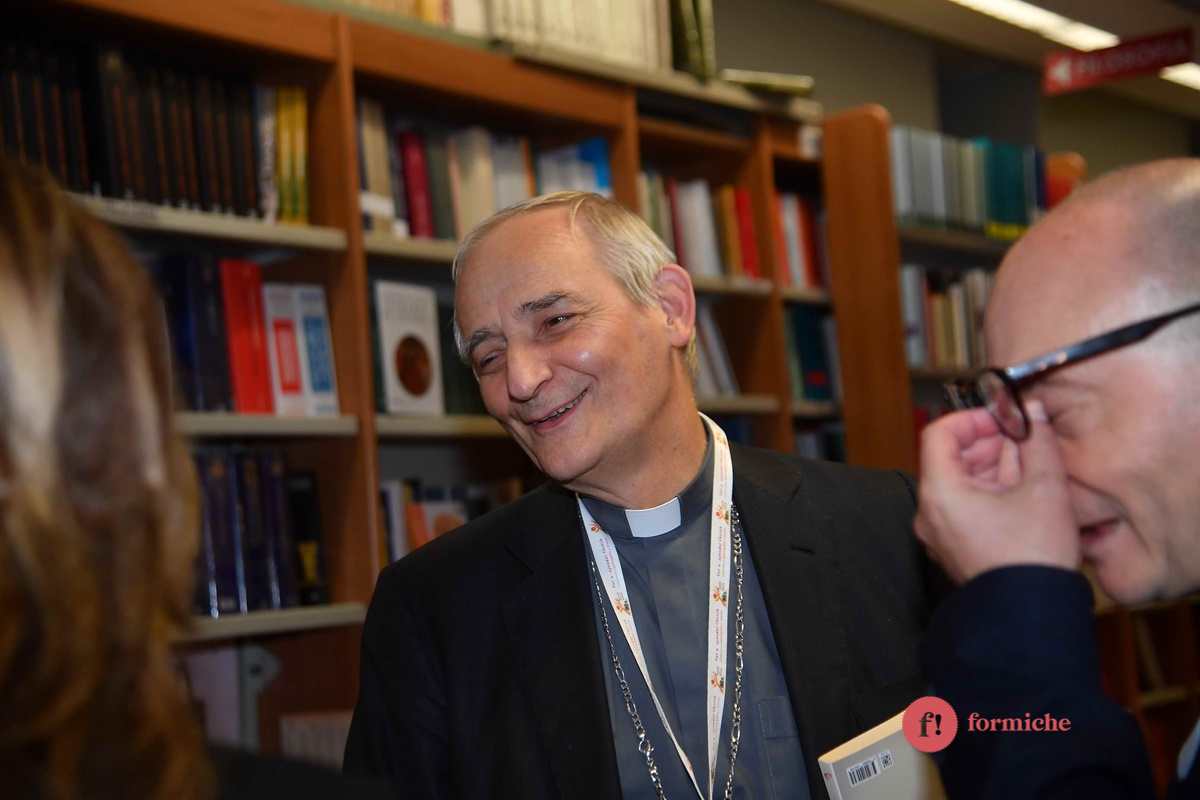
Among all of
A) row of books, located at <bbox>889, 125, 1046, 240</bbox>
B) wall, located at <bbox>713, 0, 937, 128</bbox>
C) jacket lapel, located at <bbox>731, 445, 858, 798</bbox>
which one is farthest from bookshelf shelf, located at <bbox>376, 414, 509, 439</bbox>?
wall, located at <bbox>713, 0, 937, 128</bbox>

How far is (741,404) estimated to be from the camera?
3949 millimetres

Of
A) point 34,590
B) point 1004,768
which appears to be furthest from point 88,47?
point 1004,768

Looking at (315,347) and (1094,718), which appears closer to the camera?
(1094,718)

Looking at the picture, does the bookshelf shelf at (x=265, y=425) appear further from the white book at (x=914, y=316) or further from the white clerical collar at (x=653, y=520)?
the white book at (x=914, y=316)

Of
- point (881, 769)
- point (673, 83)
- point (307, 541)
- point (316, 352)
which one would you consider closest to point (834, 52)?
point (673, 83)

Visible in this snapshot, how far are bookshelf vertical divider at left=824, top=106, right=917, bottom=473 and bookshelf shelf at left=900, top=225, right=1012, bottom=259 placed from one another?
12.1 inches

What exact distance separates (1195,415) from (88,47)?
8.10ft

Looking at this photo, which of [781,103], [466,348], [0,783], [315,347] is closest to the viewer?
[0,783]

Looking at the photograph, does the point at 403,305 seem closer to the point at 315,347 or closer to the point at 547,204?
the point at 315,347

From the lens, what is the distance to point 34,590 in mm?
731

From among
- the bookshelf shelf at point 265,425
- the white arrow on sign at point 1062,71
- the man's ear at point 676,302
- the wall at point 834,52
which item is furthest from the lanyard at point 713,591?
the white arrow on sign at point 1062,71

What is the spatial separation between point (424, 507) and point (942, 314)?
8.74 feet

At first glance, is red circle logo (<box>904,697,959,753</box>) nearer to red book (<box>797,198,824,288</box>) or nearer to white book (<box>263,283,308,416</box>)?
white book (<box>263,283,308,416</box>)

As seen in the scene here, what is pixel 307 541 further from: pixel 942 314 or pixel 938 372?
pixel 942 314
